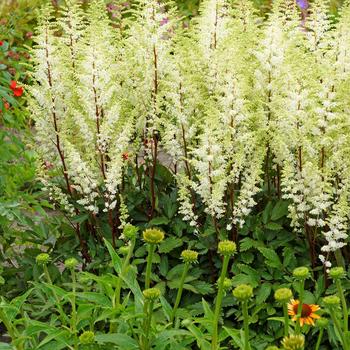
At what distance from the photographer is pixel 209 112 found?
381 centimetres

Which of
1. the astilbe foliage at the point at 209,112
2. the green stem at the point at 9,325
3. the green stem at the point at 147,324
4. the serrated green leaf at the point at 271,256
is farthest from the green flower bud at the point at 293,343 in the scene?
the serrated green leaf at the point at 271,256

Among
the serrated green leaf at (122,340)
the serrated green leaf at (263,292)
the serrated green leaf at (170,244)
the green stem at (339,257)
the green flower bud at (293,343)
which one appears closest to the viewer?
the green flower bud at (293,343)

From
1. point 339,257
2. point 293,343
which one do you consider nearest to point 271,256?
point 339,257

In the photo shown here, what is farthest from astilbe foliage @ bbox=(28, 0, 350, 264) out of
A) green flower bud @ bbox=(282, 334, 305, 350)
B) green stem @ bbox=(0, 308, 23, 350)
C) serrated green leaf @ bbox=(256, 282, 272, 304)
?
green flower bud @ bbox=(282, 334, 305, 350)

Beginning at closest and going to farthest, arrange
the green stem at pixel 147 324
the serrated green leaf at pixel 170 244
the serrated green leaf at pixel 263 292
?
1. the green stem at pixel 147 324
2. the serrated green leaf at pixel 263 292
3. the serrated green leaf at pixel 170 244

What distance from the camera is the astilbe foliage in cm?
380

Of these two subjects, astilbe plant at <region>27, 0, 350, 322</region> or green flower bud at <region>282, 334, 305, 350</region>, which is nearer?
green flower bud at <region>282, 334, 305, 350</region>

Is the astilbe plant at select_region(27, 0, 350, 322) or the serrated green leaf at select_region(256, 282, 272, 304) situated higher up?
the astilbe plant at select_region(27, 0, 350, 322)

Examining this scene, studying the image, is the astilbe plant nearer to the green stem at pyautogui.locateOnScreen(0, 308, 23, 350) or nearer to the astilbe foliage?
the astilbe foliage

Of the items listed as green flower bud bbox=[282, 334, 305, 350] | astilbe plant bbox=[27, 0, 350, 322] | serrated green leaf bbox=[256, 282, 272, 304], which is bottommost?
serrated green leaf bbox=[256, 282, 272, 304]

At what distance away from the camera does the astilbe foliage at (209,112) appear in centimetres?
380

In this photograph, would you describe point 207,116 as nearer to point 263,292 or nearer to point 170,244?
point 170,244

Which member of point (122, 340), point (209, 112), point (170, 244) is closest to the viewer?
point (122, 340)

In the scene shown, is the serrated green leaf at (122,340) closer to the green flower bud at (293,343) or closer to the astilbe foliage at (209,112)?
the green flower bud at (293,343)
